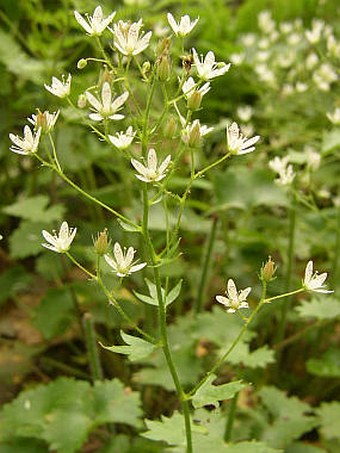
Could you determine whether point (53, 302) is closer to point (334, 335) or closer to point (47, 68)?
point (47, 68)

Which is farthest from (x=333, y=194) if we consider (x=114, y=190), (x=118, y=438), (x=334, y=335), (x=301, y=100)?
(x=118, y=438)

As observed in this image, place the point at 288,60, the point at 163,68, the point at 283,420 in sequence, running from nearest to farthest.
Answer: the point at 163,68
the point at 283,420
the point at 288,60

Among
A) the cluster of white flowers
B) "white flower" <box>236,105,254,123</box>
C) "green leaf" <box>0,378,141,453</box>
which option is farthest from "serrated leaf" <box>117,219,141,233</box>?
the cluster of white flowers

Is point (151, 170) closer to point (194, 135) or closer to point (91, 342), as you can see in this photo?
point (194, 135)

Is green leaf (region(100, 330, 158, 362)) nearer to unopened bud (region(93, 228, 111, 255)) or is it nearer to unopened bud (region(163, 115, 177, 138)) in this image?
unopened bud (region(93, 228, 111, 255))

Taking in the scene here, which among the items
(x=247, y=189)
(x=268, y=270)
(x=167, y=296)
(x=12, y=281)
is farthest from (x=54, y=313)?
(x=268, y=270)

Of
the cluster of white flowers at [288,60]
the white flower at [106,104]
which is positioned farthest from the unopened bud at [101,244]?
the cluster of white flowers at [288,60]

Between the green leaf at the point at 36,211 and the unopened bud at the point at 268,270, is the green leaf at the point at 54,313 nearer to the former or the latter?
the green leaf at the point at 36,211
